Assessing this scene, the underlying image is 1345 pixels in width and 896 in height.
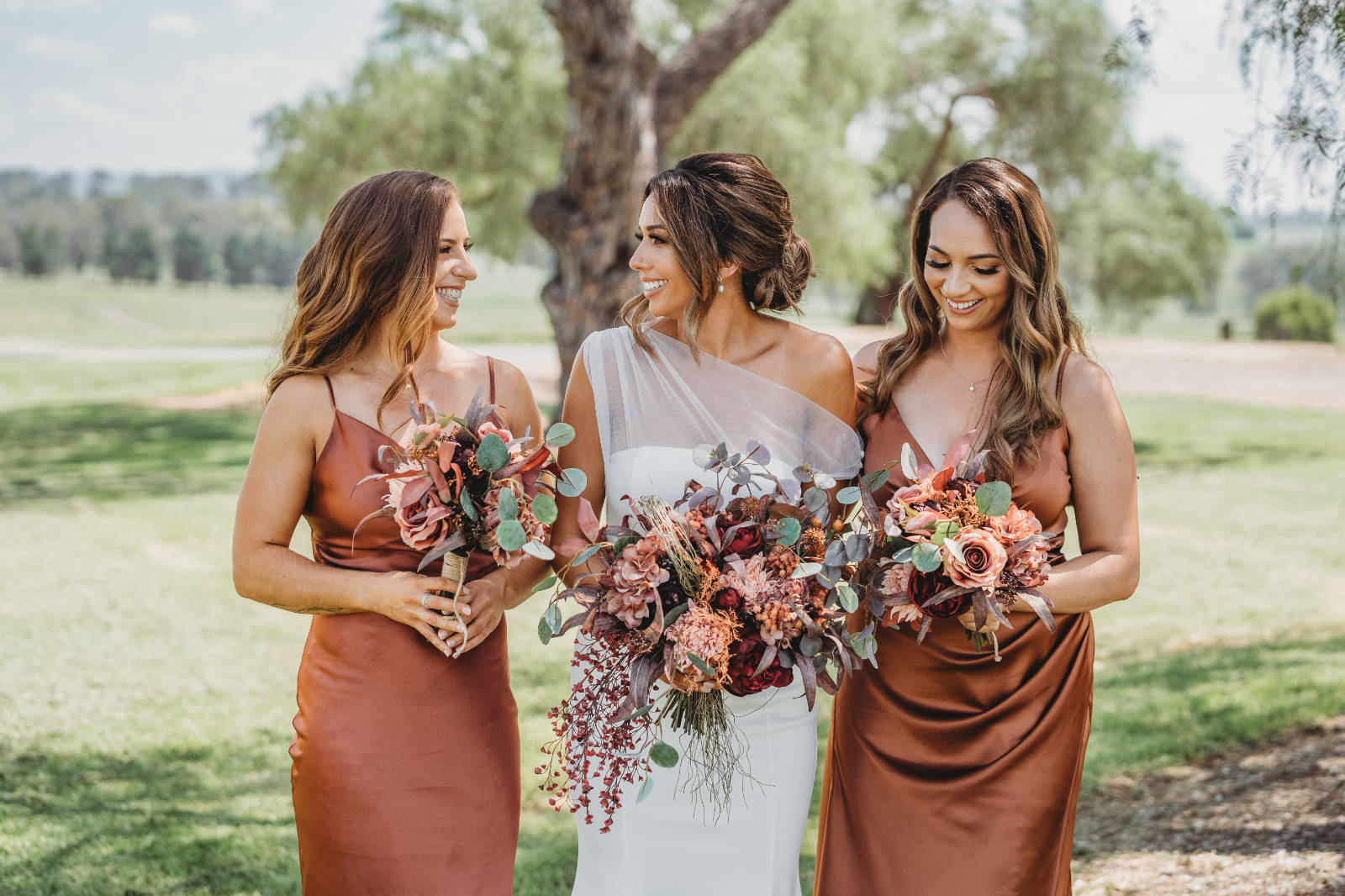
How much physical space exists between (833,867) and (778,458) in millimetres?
1239

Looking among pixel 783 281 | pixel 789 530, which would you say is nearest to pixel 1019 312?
pixel 783 281

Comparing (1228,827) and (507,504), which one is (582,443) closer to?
(507,504)

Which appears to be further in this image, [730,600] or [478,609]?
[478,609]

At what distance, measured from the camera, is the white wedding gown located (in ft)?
10.6

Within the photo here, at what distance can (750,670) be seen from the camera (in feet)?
8.70

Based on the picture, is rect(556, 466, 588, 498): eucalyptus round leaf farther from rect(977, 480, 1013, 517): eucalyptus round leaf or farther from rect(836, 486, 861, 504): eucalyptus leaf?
rect(977, 480, 1013, 517): eucalyptus round leaf

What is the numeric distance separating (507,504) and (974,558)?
1107mm

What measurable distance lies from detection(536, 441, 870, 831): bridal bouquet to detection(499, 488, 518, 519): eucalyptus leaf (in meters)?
0.19

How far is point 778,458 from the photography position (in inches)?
130

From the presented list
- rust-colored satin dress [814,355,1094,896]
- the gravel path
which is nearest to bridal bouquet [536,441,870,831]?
rust-colored satin dress [814,355,1094,896]

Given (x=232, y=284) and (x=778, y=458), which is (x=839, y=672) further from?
(x=232, y=284)

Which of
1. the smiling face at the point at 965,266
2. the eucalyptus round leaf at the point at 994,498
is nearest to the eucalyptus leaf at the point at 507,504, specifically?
the eucalyptus round leaf at the point at 994,498

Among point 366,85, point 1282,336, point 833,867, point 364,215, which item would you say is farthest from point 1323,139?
point 1282,336

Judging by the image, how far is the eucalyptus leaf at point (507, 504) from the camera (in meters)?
A: 2.49
